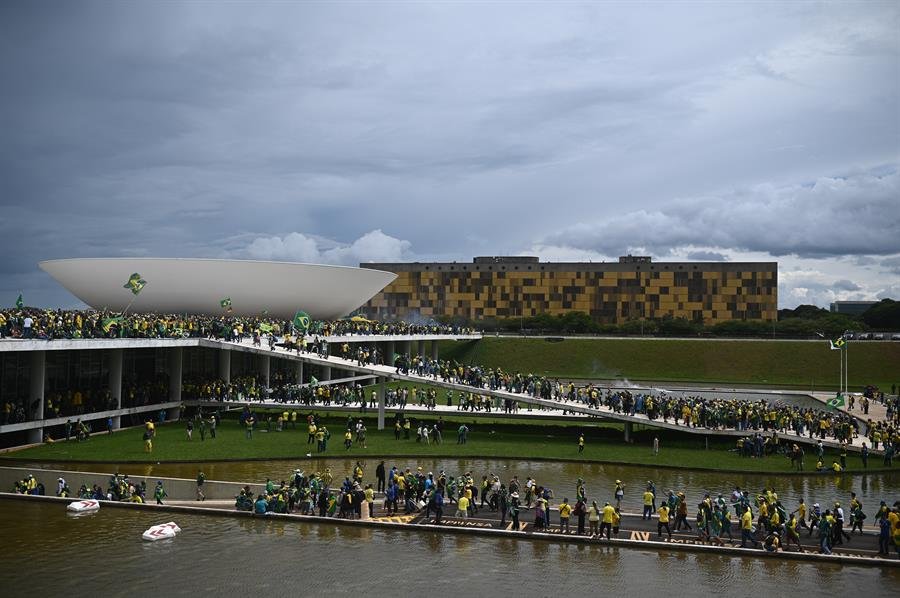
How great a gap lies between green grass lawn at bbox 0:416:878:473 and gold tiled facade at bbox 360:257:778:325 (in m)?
62.6

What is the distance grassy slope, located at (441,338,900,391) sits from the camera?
6041 centimetres

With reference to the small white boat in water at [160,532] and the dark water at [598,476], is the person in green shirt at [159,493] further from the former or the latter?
the dark water at [598,476]

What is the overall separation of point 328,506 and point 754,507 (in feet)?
35.5

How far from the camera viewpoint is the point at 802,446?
3025cm

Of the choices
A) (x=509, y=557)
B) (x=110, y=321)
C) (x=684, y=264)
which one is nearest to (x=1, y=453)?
(x=110, y=321)

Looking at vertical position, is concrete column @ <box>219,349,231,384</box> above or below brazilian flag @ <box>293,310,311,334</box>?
below

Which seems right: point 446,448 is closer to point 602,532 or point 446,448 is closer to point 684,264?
point 602,532

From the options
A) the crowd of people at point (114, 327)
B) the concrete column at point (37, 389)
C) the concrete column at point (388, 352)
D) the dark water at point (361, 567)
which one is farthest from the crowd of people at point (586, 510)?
the concrete column at point (388, 352)

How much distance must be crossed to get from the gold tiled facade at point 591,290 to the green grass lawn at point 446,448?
205ft

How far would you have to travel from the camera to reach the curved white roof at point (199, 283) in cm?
4941

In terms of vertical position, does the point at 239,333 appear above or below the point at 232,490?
above

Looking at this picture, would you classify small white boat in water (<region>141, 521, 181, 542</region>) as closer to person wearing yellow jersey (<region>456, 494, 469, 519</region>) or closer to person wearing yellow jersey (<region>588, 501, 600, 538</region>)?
person wearing yellow jersey (<region>456, 494, 469, 519</region>)

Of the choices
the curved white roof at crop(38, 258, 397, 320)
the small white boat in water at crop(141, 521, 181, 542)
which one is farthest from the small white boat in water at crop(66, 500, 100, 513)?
the curved white roof at crop(38, 258, 397, 320)

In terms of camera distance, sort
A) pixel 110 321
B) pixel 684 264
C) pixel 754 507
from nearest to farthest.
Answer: pixel 754 507
pixel 110 321
pixel 684 264
